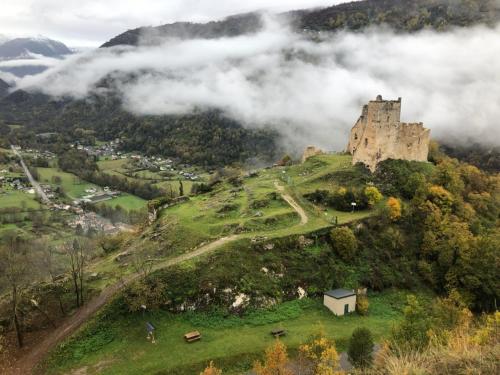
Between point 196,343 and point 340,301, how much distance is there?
15.3 meters

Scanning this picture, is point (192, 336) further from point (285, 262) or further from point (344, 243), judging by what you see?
point (344, 243)

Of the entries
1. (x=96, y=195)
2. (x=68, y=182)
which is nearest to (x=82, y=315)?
(x=96, y=195)

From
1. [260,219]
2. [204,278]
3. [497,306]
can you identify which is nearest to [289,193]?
[260,219]

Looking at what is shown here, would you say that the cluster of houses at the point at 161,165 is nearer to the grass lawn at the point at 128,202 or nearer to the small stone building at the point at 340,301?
the grass lawn at the point at 128,202

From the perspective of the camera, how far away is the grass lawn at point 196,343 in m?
33.0

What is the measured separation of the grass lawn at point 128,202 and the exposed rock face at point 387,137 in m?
76.4

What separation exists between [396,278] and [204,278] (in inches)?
936

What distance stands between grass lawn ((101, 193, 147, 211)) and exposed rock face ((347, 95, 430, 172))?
76.4 metres

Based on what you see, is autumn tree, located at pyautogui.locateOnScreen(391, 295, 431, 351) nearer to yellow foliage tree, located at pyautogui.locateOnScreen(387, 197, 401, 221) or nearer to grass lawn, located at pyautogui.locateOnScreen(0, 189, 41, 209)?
yellow foliage tree, located at pyautogui.locateOnScreen(387, 197, 401, 221)

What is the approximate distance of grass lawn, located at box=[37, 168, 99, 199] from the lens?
14412 centimetres

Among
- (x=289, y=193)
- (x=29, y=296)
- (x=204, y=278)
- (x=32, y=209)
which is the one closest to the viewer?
(x=29, y=296)

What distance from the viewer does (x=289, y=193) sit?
206ft

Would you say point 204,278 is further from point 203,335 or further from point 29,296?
point 29,296

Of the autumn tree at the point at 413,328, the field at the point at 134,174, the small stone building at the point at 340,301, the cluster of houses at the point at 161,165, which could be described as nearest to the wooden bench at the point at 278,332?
the small stone building at the point at 340,301
